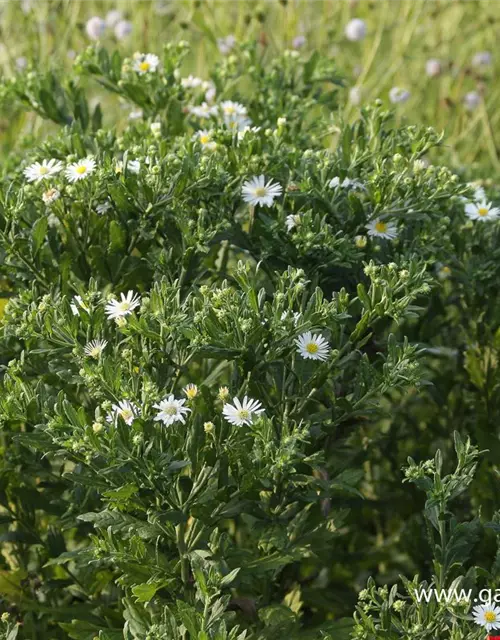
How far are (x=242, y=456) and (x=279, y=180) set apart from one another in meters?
0.71

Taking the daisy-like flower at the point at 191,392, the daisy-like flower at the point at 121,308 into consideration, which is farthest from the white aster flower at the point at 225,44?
the daisy-like flower at the point at 191,392

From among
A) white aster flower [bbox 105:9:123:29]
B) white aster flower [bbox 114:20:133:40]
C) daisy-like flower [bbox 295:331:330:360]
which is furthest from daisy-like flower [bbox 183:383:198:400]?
white aster flower [bbox 105:9:123:29]

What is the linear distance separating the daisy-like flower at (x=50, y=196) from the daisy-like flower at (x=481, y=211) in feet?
3.33

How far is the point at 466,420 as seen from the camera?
8.61 feet

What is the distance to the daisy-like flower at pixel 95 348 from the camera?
176 centimetres

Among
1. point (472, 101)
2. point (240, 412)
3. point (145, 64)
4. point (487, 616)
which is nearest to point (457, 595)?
point (487, 616)

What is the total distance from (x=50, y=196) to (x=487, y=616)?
3.92 feet

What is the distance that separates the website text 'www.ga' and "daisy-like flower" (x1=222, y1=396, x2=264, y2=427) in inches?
16.3

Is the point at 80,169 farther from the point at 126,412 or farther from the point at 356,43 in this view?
the point at 356,43

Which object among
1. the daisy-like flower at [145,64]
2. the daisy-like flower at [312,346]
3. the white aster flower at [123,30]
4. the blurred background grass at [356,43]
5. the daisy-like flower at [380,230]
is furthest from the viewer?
the white aster flower at [123,30]

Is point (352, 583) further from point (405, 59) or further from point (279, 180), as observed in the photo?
point (405, 59)

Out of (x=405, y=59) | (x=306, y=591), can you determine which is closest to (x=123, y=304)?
(x=306, y=591)

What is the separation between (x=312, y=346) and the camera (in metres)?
1.82

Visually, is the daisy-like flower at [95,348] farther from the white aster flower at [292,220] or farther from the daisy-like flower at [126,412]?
the white aster flower at [292,220]
